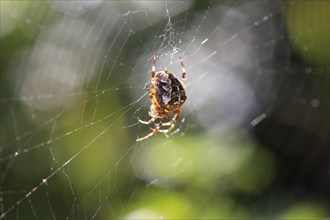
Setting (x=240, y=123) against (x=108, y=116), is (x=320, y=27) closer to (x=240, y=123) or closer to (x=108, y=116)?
(x=240, y=123)

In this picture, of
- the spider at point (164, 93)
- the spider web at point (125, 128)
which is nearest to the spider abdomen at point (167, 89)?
the spider at point (164, 93)

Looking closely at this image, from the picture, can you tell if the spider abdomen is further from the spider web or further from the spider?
the spider web

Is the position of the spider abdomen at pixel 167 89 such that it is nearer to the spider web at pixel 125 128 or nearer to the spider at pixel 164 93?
the spider at pixel 164 93

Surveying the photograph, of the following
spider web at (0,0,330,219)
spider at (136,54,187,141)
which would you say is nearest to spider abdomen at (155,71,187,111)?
spider at (136,54,187,141)

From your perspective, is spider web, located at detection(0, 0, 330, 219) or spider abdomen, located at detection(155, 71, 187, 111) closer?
spider web, located at detection(0, 0, 330, 219)

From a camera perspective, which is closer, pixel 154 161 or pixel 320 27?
pixel 154 161

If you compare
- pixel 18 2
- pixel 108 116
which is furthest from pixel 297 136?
pixel 18 2
